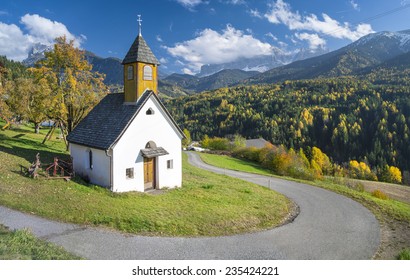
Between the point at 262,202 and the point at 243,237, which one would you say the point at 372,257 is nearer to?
the point at 243,237

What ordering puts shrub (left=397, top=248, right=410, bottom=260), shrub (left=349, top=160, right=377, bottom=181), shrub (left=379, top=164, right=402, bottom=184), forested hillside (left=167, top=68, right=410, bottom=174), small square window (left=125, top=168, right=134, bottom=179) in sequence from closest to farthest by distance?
shrub (left=397, top=248, right=410, bottom=260), small square window (left=125, top=168, right=134, bottom=179), shrub (left=349, top=160, right=377, bottom=181), shrub (left=379, top=164, right=402, bottom=184), forested hillside (left=167, top=68, right=410, bottom=174)

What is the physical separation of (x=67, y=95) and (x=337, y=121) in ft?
533

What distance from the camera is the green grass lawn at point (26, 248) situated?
10.4 metres

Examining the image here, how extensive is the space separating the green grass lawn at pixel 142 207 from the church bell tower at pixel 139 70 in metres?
7.92

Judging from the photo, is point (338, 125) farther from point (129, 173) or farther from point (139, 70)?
point (129, 173)

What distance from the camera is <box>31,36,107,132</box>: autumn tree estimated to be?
31.7 m

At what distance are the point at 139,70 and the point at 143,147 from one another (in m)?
6.02

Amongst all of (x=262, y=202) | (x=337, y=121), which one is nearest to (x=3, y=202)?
(x=262, y=202)

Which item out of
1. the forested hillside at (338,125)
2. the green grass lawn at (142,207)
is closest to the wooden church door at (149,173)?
the green grass lawn at (142,207)

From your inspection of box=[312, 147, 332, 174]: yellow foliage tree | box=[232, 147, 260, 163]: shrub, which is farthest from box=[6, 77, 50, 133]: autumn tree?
box=[312, 147, 332, 174]: yellow foliage tree

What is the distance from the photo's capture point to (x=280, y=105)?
196125 millimetres

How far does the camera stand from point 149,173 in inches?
902

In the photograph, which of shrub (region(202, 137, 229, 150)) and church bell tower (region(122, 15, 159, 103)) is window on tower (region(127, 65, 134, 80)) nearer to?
church bell tower (region(122, 15, 159, 103))

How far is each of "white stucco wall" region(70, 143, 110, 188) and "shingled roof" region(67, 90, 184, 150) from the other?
0.61m
